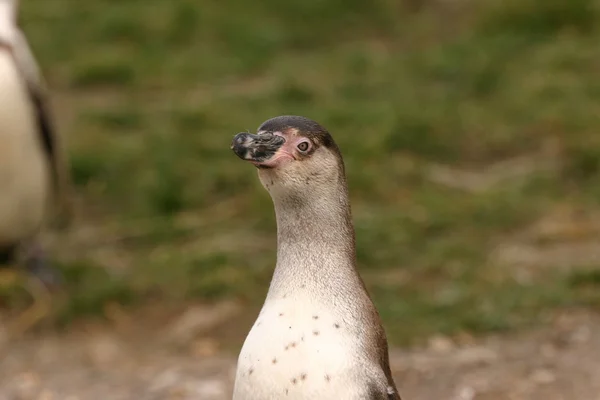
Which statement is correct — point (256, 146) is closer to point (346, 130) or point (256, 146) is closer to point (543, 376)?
point (543, 376)

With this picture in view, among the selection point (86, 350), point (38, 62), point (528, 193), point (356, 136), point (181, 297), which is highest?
point (38, 62)

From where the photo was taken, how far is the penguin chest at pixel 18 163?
537cm

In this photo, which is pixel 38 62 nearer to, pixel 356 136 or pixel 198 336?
pixel 356 136

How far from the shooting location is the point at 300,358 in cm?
264

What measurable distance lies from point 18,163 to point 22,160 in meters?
0.03

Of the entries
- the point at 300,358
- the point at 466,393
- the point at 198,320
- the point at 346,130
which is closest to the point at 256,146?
the point at 300,358

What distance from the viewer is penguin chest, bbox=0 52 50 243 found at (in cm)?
537

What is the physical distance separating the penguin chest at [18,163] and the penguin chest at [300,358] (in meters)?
2.96

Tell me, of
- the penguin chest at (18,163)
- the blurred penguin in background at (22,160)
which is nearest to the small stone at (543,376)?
the blurred penguin in background at (22,160)

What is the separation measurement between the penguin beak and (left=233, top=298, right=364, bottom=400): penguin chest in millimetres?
350

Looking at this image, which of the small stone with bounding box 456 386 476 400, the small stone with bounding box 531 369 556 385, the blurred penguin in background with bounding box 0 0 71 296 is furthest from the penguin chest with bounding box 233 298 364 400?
the blurred penguin in background with bounding box 0 0 71 296

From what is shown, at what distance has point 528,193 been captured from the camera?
611 cm

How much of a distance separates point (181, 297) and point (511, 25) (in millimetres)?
4132

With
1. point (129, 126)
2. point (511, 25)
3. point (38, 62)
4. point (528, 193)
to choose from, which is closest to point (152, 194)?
point (129, 126)
